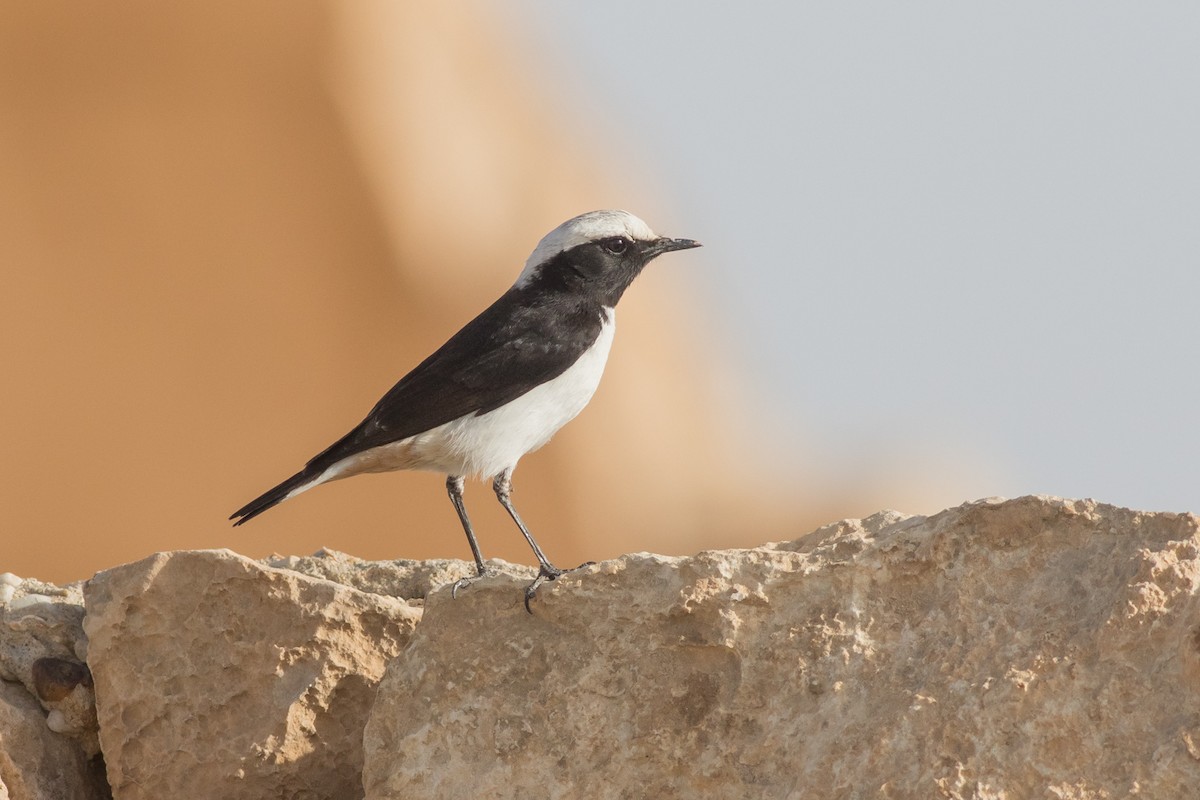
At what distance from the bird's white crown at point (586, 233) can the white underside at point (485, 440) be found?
77cm

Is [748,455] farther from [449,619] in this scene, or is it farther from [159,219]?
[449,619]

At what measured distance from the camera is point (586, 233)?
7699 mm

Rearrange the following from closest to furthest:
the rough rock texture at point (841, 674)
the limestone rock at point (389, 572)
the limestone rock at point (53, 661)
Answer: the rough rock texture at point (841, 674)
the limestone rock at point (53, 661)
the limestone rock at point (389, 572)

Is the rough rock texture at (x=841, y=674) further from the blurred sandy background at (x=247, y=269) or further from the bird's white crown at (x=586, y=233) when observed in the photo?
the blurred sandy background at (x=247, y=269)

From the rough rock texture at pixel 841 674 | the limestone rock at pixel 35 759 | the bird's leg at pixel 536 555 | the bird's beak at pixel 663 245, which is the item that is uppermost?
the bird's beak at pixel 663 245

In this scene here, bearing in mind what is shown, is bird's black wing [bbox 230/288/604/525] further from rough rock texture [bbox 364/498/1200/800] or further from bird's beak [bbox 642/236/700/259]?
rough rock texture [bbox 364/498/1200/800]

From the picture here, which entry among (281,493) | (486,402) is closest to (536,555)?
(486,402)

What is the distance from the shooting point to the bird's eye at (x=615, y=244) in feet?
25.3

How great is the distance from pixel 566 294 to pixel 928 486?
91.5 ft

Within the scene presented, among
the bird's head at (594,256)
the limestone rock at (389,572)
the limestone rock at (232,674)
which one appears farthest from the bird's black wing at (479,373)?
the limestone rock at (232,674)

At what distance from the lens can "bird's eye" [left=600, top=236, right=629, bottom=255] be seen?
771 cm

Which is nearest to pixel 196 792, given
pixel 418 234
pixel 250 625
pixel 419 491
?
pixel 250 625

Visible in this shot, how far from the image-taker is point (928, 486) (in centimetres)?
3400

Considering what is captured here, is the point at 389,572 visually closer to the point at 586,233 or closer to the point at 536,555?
the point at 536,555
